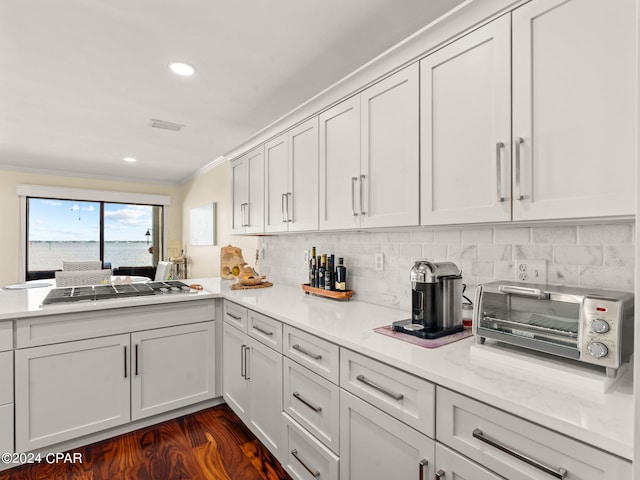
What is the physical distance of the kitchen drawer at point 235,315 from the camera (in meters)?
2.29

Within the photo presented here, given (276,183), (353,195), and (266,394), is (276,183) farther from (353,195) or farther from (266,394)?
(266,394)

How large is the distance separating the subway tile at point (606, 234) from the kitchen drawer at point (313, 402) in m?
1.14

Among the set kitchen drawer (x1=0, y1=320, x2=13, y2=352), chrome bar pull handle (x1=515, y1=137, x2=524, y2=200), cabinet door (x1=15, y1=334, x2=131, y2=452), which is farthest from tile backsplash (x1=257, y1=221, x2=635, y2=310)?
kitchen drawer (x1=0, y1=320, x2=13, y2=352)

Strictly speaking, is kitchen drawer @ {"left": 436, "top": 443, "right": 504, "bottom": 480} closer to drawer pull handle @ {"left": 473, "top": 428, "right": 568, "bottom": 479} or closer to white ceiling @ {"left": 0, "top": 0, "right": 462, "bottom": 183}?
drawer pull handle @ {"left": 473, "top": 428, "right": 568, "bottom": 479}

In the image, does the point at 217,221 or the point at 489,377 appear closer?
the point at 489,377

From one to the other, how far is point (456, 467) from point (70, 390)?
220 cm

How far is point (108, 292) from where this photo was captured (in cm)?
244

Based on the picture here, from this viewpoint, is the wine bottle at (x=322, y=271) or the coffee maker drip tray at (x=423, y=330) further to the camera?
the wine bottle at (x=322, y=271)

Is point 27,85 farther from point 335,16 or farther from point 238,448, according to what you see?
point 238,448

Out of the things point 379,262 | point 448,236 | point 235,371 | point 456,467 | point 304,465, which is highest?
point 448,236

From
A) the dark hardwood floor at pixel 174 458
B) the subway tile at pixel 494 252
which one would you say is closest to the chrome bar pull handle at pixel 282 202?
the subway tile at pixel 494 252

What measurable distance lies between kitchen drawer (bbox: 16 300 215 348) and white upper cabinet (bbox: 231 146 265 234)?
Result: 79cm

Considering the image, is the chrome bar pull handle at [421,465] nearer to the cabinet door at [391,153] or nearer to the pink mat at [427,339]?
the pink mat at [427,339]

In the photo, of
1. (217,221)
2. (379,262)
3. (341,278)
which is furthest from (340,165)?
(217,221)
